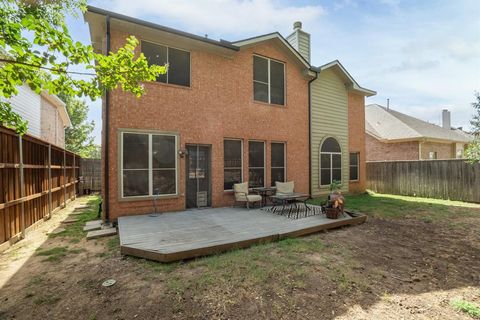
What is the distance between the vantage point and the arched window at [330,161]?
37.8 ft

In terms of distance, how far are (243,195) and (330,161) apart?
591cm

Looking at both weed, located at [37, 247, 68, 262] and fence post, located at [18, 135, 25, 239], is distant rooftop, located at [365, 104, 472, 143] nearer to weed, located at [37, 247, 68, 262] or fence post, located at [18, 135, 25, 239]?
weed, located at [37, 247, 68, 262]

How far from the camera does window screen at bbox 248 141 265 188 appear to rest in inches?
364

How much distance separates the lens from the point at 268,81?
988cm

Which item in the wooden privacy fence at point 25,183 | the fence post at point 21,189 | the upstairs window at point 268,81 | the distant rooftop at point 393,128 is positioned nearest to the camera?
the wooden privacy fence at point 25,183

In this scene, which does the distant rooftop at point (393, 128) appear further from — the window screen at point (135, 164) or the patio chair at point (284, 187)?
the window screen at point (135, 164)

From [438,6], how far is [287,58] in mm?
5180

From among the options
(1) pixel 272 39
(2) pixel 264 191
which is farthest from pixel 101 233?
(1) pixel 272 39

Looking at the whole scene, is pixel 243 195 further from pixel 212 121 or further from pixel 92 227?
pixel 92 227

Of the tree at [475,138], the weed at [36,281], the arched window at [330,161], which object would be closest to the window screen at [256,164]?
the arched window at [330,161]

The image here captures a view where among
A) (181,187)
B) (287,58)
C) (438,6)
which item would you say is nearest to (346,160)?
(287,58)

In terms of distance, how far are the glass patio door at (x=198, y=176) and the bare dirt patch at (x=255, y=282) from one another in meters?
3.05

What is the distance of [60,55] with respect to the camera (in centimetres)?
302

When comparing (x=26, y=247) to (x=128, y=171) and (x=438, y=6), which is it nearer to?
(x=128, y=171)
